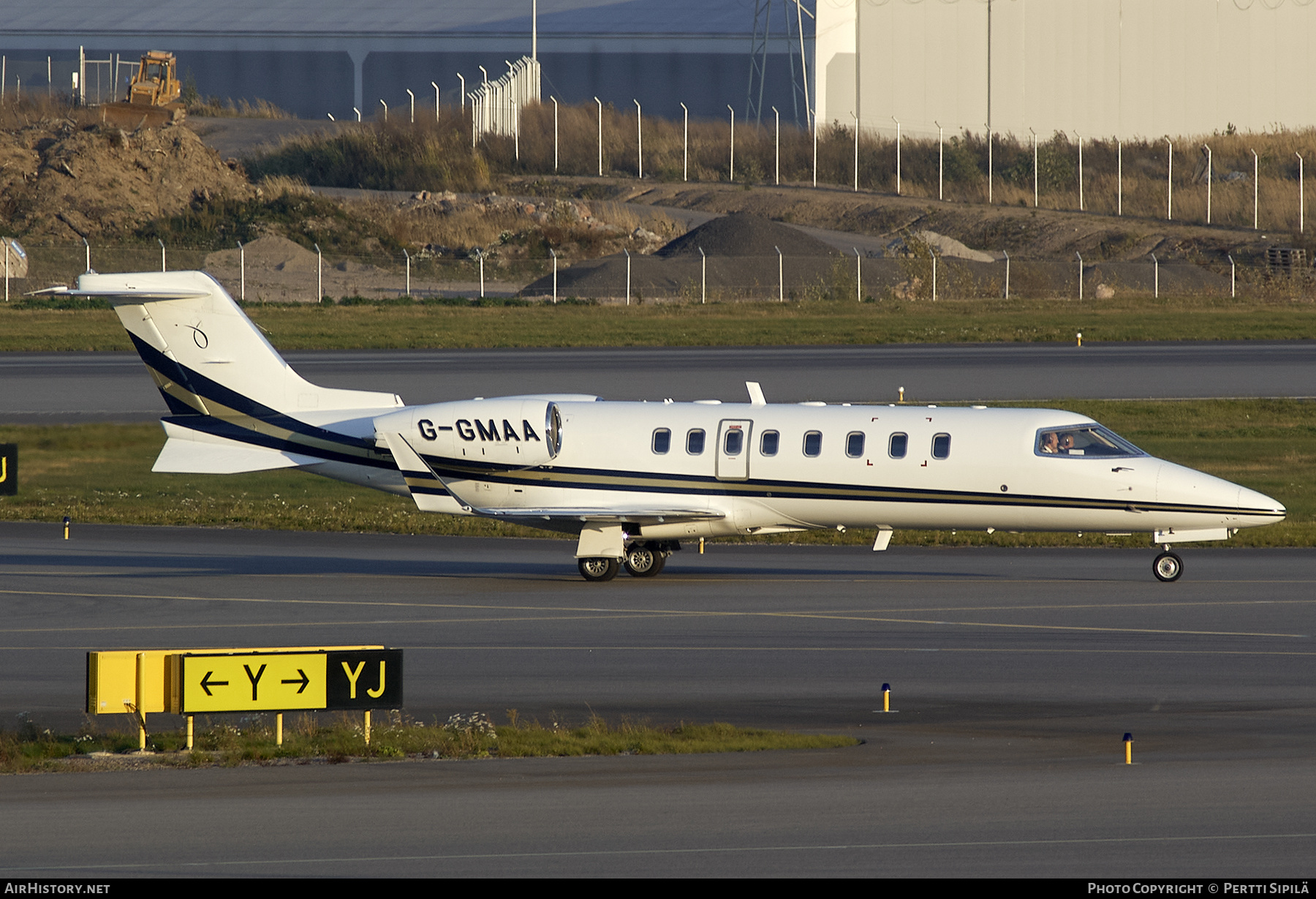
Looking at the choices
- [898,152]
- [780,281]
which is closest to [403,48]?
[898,152]

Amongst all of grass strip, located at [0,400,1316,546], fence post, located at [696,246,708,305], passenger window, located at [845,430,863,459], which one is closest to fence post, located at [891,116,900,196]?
fence post, located at [696,246,708,305]

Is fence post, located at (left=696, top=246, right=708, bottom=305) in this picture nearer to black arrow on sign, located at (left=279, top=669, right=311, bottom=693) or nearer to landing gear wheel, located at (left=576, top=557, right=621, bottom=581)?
landing gear wheel, located at (left=576, top=557, right=621, bottom=581)

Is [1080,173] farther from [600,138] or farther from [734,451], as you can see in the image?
[734,451]

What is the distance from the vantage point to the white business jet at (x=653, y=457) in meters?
25.0

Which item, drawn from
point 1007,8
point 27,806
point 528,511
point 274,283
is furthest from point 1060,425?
point 1007,8

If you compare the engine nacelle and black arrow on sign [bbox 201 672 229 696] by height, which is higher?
the engine nacelle

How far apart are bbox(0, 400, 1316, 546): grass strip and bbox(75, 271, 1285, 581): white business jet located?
14.5ft

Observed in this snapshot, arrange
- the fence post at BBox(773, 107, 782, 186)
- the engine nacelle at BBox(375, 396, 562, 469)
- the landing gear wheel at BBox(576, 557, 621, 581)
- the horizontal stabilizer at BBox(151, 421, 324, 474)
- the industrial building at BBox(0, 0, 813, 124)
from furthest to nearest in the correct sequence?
the industrial building at BBox(0, 0, 813, 124)
the fence post at BBox(773, 107, 782, 186)
the horizontal stabilizer at BBox(151, 421, 324, 474)
the engine nacelle at BBox(375, 396, 562, 469)
the landing gear wheel at BBox(576, 557, 621, 581)

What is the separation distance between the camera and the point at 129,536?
3055 centimetres

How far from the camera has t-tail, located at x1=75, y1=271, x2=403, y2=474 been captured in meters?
27.1

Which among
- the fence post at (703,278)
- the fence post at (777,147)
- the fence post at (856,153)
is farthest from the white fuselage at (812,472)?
the fence post at (777,147)

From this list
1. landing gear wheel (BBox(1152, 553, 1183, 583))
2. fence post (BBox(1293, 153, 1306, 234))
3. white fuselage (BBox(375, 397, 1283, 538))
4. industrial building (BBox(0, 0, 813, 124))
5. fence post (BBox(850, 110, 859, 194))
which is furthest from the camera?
industrial building (BBox(0, 0, 813, 124))

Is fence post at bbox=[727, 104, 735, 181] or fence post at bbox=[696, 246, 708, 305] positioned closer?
fence post at bbox=[696, 246, 708, 305]
